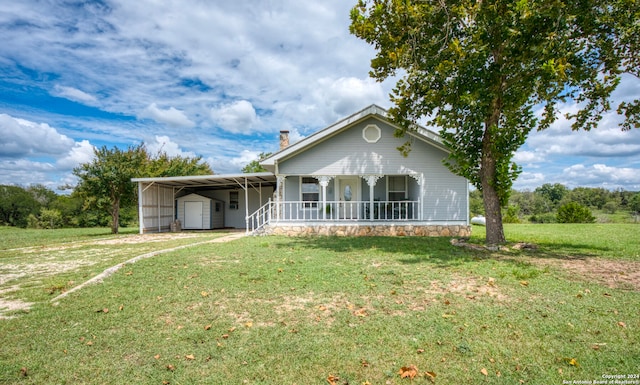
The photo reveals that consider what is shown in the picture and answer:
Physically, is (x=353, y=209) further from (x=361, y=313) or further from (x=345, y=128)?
(x=361, y=313)

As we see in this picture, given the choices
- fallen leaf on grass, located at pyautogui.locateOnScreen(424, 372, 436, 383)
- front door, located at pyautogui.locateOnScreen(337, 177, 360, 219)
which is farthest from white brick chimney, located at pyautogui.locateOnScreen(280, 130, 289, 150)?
fallen leaf on grass, located at pyautogui.locateOnScreen(424, 372, 436, 383)

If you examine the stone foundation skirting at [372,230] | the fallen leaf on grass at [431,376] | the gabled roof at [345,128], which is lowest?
the fallen leaf on grass at [431,376]

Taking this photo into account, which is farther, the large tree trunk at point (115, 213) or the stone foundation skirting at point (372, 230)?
the large tree trunk at point (115, 213)

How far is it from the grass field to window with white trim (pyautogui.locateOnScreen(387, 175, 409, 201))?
29.5ft

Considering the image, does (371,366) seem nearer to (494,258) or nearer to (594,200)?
(494,258)

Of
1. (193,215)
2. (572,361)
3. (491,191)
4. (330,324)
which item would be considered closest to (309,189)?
(491,191)

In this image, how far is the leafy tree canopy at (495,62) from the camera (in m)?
8.48

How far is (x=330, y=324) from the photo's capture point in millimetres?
4340

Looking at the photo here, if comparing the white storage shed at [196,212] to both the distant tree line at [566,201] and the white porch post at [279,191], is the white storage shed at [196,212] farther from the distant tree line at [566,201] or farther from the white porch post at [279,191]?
the distant tree line at [566,201]

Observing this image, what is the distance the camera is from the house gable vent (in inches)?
596

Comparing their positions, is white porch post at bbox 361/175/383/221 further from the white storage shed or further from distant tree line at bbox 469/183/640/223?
distant tree line at bbox 469/183/640/223

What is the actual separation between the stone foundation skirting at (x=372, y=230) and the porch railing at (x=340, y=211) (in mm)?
326

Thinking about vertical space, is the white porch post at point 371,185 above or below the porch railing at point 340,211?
above

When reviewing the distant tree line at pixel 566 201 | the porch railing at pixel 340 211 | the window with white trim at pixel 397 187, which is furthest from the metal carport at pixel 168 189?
the distant tree line at pixel 566 201
